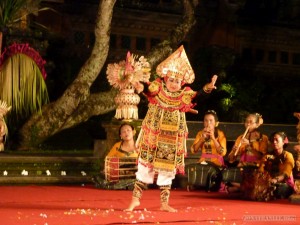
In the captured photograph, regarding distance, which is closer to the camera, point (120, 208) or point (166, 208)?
point (166, 208)

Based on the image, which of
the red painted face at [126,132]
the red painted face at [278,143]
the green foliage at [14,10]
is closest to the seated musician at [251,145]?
the red painted face at [278,143]

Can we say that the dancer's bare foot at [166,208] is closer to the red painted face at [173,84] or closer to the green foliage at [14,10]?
the red painted face at [173,84]

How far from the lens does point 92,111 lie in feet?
45.0

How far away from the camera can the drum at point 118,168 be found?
1016cm

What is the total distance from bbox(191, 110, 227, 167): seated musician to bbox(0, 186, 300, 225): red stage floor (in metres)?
0.64

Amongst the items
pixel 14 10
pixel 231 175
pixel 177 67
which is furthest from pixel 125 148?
pixel 14 10

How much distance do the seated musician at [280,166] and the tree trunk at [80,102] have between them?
443cm

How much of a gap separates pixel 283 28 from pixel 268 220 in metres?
12.3

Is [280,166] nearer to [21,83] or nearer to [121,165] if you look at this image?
[121,165]

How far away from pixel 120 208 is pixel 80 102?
224 inches

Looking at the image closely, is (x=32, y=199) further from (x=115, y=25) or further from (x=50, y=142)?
(x=115, y=25)

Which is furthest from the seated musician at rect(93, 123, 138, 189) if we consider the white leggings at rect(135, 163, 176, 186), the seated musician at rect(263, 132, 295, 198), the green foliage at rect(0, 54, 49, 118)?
the green foliage at rect(0, 54, 49, 118)

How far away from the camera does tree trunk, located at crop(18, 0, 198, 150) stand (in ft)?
42.0

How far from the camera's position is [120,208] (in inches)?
313
